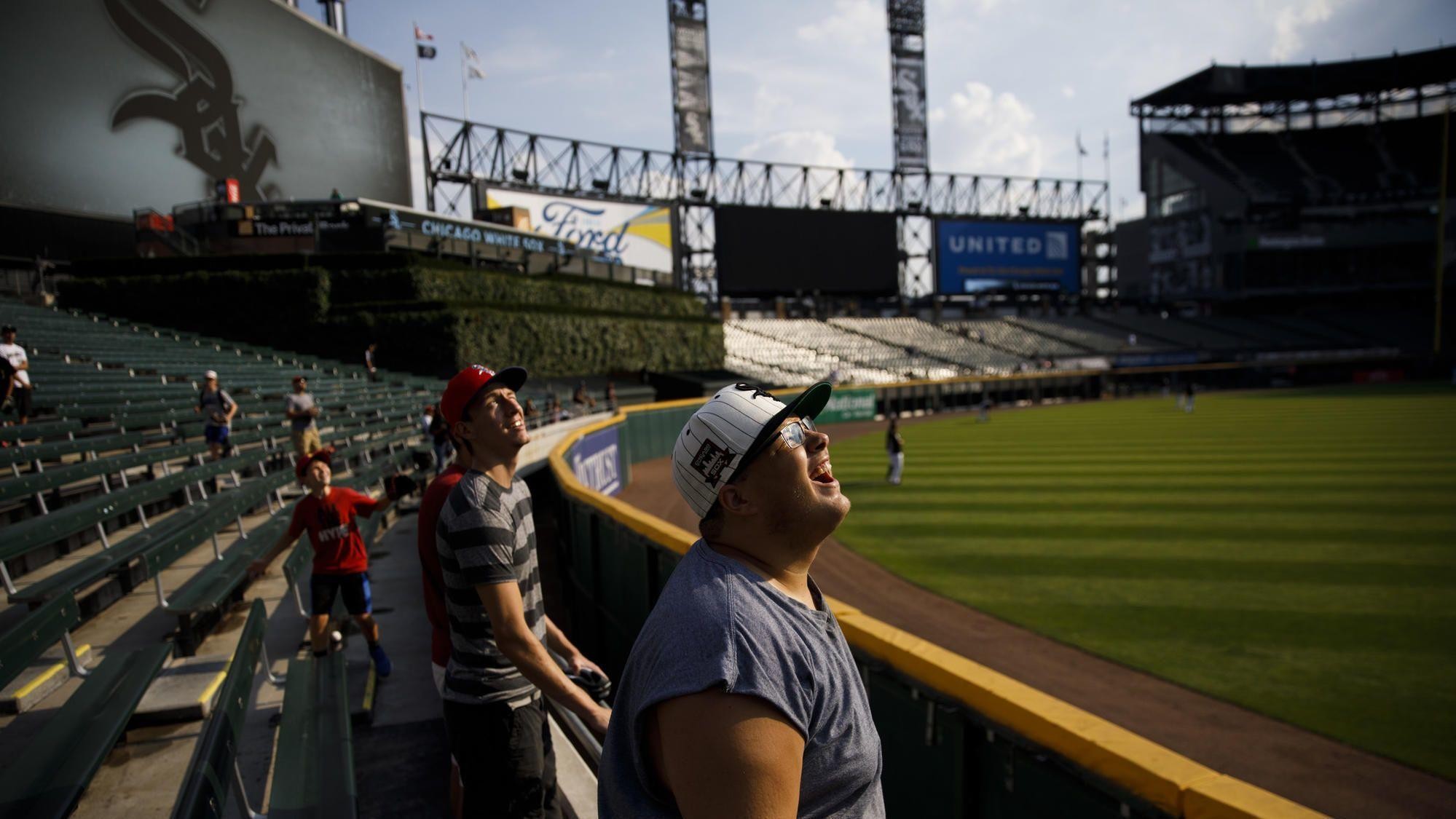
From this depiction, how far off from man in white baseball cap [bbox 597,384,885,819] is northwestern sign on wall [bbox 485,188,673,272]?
3989 centimetres

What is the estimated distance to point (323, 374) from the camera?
20969 mm

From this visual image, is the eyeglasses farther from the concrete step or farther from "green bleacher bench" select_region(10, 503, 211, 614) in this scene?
"green bleacher bench" select_region(10, 503, 211, 614)

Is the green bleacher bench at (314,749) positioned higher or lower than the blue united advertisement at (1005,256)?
lower

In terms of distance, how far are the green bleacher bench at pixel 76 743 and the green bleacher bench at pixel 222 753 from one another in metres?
0.32

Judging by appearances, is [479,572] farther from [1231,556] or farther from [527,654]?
[1231,556]

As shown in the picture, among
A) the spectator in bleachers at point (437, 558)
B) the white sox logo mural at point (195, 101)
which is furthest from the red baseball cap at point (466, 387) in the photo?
the white sox logo mural at point (195, 101)

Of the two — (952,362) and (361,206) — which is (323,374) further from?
(952,362)

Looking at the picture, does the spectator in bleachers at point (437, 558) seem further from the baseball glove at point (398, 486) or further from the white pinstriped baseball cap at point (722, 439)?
the white pinstriped baseball cap at point (722, 439)

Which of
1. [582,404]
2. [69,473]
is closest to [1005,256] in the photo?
[582,404]

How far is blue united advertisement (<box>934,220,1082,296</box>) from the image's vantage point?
194ft

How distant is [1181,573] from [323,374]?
65.7 ft

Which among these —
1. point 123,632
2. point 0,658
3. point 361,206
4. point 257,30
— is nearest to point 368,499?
point 123,632

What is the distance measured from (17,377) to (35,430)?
66.9 inches

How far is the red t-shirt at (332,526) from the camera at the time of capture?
527 centimetres
